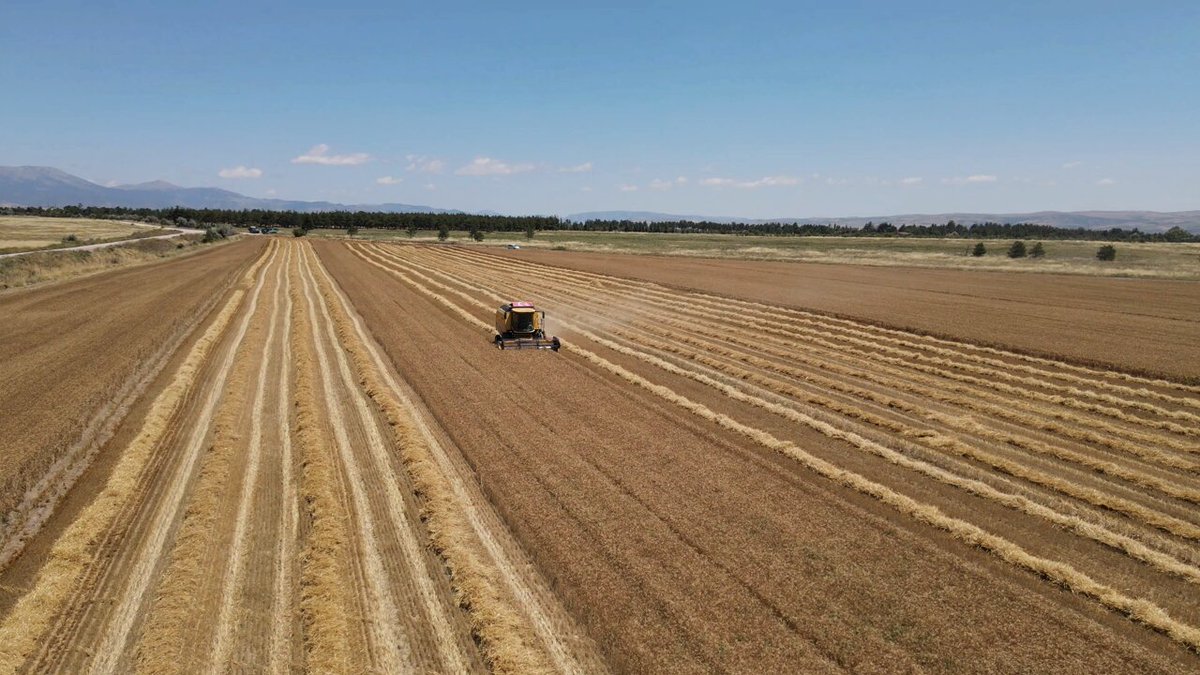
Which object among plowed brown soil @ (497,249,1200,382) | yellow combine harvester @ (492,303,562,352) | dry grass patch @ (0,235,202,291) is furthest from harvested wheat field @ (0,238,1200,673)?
dry grass patch @ (0,235,202,291)

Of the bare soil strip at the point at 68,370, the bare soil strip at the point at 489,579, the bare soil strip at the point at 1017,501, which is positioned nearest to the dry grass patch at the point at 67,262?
the bare soil strip at the point at 68,370

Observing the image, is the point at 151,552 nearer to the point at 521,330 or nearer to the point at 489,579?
the point at 489,579

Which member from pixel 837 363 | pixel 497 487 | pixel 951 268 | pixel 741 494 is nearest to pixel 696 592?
pixel 741 494

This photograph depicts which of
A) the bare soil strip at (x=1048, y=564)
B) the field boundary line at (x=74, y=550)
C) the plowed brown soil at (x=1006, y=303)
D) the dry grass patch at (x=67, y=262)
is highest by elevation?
the dry grass patch at (x=67, y=262)

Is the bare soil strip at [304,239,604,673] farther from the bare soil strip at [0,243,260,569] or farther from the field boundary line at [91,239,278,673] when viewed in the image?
the bare soil strip at [0,243,260,569]

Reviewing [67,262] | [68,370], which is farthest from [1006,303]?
[67,262]

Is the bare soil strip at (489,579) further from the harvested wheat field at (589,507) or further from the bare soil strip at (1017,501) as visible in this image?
the bare soil strip at (1017,501)
